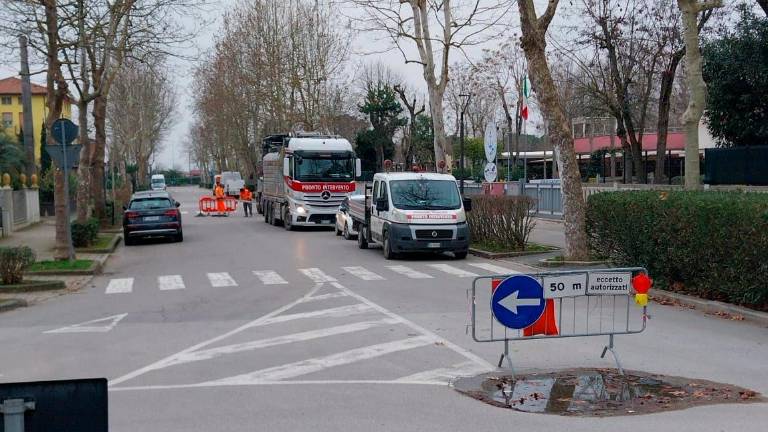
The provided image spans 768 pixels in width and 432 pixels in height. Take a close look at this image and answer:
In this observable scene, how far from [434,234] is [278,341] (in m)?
10.4

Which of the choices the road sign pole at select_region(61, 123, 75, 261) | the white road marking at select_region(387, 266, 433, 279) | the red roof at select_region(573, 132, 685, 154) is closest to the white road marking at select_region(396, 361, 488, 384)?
the white road marking at select_region(387, 266, 433, 279)

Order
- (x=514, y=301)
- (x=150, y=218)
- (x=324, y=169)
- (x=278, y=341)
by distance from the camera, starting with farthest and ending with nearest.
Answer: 1. (x=324, y=169)
2. (x=150, y=218)
3. (x=278, y=341)
4. (x=514, y=301)

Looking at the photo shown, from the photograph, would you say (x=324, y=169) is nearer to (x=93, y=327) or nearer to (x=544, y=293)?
(x=93, y=327)

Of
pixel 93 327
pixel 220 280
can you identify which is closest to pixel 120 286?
pixel 220 280

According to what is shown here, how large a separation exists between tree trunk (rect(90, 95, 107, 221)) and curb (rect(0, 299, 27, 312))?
1733 centimetres

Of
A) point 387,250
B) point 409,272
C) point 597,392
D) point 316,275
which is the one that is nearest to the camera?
point 597,392

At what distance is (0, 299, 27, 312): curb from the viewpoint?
14.5 m

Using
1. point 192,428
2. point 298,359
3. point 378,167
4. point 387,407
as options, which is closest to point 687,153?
point 298,359

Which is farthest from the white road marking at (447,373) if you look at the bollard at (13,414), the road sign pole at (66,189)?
the road sign pole at (66,189)

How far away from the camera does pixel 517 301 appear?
8867mm

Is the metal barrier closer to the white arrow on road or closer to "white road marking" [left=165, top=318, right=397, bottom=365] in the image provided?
the white arrow on road

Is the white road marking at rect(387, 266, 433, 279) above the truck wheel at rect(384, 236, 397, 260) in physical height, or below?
below

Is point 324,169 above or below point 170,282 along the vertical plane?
above

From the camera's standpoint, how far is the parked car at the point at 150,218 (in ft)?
91.0
